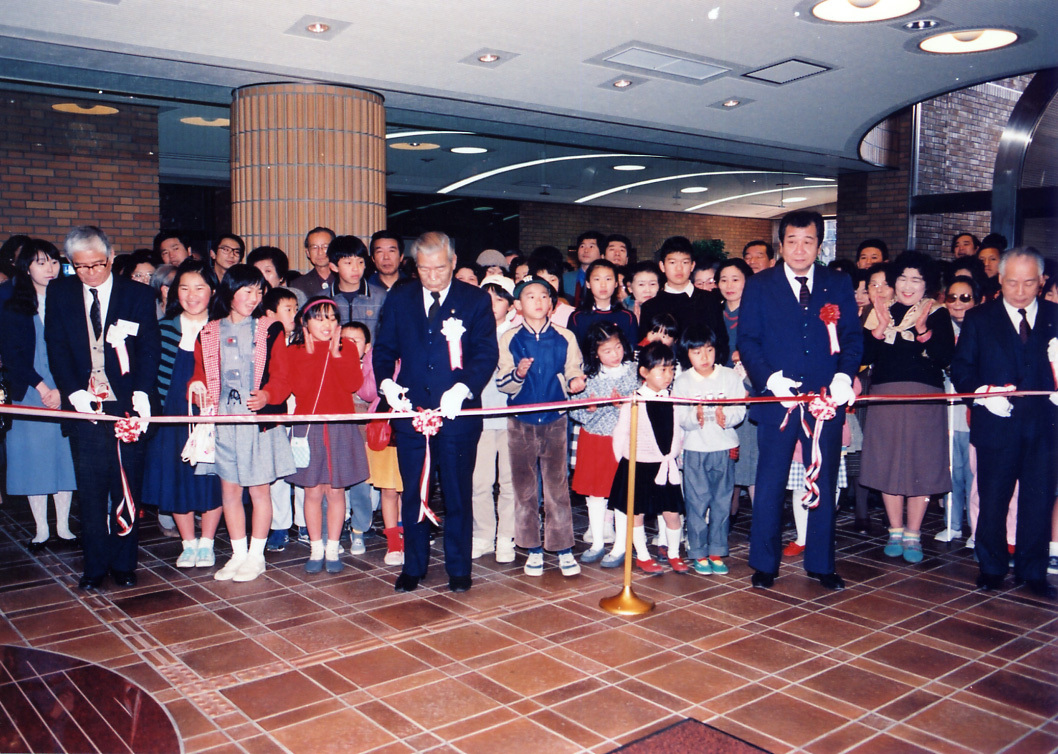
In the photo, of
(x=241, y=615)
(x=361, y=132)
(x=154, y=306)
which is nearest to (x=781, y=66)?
(x=361, y=132)

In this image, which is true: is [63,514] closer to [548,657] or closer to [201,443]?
[201,443]

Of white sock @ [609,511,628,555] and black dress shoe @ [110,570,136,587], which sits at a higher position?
white sock @ [609,511,628,555]

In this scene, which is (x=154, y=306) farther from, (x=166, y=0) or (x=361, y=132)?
(x=361, y=132)

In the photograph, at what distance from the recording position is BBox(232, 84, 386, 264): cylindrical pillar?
25.4 feet

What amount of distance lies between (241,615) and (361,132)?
5.26 metres

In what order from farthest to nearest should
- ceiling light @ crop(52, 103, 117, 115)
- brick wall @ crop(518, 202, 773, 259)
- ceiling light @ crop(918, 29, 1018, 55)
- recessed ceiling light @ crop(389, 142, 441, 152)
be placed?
brick wall @ crop(518, 202, 773, 259)
recessed ceiling light @ crop(389, 142, 441, 152)
ceiling light @ crop(52, 103, 117, 115)
ceiling light @ crop(918, 29, 1018, 55)

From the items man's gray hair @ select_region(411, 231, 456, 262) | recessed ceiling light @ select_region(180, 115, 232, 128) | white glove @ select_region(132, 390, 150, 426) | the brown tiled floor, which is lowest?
the brown tiled floor

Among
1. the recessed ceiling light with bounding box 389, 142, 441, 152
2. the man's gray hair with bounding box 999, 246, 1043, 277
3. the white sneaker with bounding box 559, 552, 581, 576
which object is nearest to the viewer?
the man's gray hair with bounding box 999, 246, 1043, 277

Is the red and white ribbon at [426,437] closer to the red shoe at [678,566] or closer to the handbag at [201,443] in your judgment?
the handbag at [201,443]

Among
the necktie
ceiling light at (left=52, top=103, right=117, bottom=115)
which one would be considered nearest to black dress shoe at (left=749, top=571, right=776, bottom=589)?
the necktie

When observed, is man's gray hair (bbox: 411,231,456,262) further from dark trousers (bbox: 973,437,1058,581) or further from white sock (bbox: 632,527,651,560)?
dark trousers (bbox: 973,437,1058,581)

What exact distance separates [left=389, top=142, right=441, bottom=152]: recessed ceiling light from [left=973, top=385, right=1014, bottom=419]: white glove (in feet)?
30.3

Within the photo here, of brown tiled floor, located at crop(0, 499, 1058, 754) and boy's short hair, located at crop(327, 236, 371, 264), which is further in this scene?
boy's short hair, located at crop(327, 236, 371, 264)

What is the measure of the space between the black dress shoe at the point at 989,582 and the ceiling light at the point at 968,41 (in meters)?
4.62
